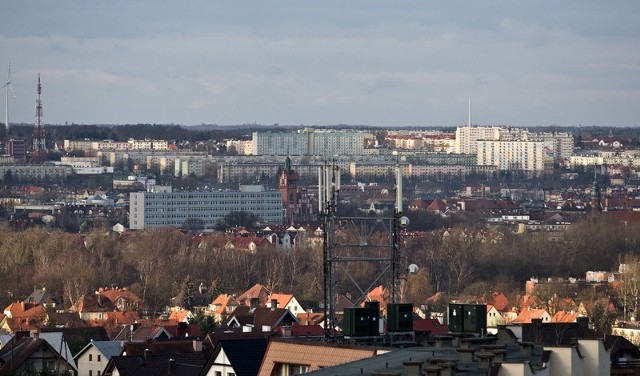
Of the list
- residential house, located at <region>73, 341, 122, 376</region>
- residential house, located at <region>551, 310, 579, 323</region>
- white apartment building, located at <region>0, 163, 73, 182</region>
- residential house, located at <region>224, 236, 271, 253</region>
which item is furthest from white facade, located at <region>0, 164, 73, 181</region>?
residential house, located at <region>73, 341, 122, 376</region>

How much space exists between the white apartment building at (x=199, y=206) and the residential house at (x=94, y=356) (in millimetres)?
104193

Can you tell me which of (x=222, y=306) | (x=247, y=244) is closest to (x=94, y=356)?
(x=222, y=306)

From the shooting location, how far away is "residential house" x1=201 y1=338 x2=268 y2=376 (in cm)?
2016

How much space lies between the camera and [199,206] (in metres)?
148

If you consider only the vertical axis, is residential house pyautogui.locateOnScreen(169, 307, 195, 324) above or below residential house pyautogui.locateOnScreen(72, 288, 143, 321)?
above

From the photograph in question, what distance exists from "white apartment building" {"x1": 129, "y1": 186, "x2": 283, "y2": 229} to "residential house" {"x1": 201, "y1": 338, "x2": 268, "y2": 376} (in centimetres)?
11772

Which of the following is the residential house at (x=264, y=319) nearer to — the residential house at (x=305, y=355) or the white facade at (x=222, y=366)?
the white facade at (x=222, y=366)

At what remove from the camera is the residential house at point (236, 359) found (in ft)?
66.1

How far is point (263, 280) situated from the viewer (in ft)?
250

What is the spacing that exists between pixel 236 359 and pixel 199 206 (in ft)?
421

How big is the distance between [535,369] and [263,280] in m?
60.9

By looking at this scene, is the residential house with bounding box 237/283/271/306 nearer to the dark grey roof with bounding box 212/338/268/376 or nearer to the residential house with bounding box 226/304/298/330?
the residential house with bounding box 226/304/298/330

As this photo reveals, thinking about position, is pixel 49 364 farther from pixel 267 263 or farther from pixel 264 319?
Result: pixel 267 263

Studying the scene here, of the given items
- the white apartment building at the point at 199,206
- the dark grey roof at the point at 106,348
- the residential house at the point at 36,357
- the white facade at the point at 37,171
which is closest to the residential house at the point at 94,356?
the dark grey roof at the point at 106,348
